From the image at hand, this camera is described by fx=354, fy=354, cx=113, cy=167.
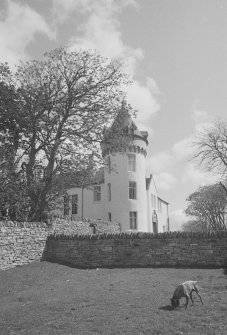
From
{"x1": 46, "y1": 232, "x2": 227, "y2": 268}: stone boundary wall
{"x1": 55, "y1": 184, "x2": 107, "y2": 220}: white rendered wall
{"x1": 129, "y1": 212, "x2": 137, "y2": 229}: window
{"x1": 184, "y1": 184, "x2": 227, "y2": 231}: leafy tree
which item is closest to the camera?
{"x1": 46, "y1": 232, "x2": 227, "y2": 268}: stone boundary wall

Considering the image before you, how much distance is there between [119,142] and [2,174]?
977 centimetres

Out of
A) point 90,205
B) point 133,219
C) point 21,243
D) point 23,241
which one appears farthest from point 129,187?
point 21,243

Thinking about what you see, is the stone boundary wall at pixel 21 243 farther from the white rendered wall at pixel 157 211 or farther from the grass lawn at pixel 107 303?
the white rendered wall at pixel 157 211

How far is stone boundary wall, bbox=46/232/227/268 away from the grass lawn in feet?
6.66

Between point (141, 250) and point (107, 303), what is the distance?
35.9 feet

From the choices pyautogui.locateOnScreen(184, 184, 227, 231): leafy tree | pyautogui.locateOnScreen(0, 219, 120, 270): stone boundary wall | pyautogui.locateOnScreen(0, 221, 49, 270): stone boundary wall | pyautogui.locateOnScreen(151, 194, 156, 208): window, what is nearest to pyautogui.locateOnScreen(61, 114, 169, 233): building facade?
pyautogui.locateOnScreen(151, 194, 156, 208): window

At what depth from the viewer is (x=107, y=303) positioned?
11742 millimetres

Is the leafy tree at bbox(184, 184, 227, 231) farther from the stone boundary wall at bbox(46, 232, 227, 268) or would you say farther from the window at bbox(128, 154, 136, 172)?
the stone boundary wall at bbox(46, 232, 227, 268)

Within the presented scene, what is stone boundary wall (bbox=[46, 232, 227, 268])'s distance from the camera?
2144cm

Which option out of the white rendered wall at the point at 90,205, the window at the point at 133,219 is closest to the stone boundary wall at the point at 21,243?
the window at the point at 133,219

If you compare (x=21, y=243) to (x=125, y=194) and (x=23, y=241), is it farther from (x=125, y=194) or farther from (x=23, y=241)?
(x=125, y=194)

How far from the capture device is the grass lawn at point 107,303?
894cm

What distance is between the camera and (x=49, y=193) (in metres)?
29.0

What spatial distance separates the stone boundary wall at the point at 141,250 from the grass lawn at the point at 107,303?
79.9 inches
